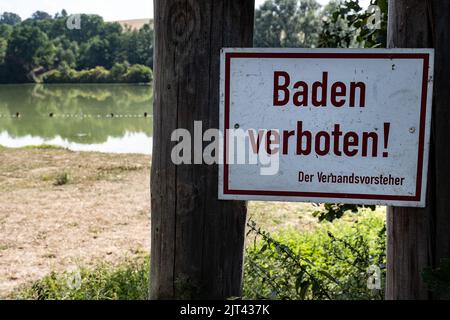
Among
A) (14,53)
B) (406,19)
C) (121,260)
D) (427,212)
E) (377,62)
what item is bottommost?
(121,260)

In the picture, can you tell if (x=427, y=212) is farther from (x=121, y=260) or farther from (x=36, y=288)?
(x=121, y=260)

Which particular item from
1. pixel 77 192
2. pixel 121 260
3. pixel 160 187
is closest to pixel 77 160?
pixel 77 192

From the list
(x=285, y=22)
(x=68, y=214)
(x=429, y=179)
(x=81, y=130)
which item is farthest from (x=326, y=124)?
(x=285, y=22)

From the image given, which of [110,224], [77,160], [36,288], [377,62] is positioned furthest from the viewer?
[77,160]

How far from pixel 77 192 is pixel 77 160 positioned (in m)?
3.84

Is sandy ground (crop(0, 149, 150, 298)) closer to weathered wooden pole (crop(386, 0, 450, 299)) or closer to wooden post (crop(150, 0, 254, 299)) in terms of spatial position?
wooden post (crop(150, 0, 254, 299))

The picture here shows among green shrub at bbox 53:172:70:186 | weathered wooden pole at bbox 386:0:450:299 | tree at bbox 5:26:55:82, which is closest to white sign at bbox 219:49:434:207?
weathered wooden pole at bbox 386:0:450:299

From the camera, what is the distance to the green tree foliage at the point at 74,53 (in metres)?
65.8

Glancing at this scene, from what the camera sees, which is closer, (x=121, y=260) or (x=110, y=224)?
(x=121, y=260)

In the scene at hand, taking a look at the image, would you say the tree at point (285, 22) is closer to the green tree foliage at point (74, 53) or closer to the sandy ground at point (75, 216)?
the green tree foliage at point (74, 53)

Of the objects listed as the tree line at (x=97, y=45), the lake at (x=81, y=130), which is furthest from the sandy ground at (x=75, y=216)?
the tree line at (x=97, y=45)

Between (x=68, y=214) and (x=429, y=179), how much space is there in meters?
7.09

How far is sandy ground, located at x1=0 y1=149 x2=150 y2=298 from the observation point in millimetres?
5711
